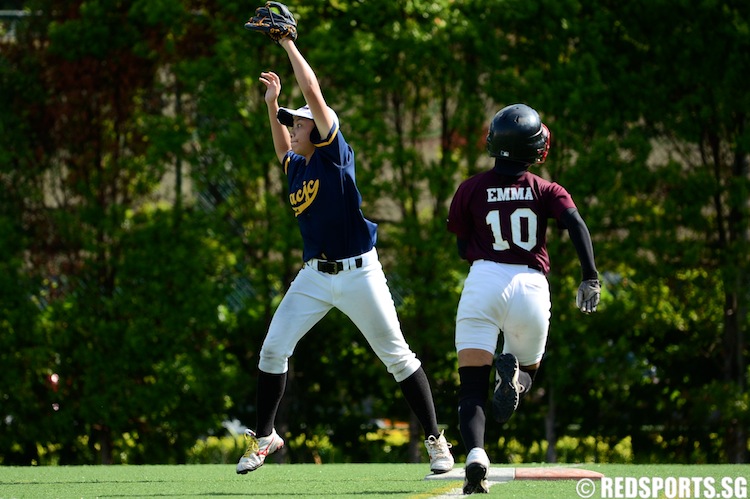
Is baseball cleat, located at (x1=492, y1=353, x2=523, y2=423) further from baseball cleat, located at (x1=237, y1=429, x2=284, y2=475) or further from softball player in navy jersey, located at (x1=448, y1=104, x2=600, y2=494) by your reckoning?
baseball cleat, located at (x1=237, y1=429, x2=284, y2=475)

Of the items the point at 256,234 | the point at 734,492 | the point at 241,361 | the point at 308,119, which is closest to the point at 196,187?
the point at 256,234

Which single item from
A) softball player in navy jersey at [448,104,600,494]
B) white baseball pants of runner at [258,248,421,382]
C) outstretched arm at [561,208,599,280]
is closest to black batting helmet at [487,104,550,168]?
softball player in navy jersey at [448,104,600,494]

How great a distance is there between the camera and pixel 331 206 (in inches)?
282

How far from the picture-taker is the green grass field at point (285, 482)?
6.62 meters

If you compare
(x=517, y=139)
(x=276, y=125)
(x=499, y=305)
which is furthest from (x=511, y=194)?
(x=276, y=125)

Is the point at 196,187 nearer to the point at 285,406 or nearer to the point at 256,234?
the point at 256,234

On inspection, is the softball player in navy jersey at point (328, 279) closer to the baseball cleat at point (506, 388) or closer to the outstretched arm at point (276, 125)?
the outstretched arm at point (276, 125)

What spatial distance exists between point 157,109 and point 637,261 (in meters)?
5.63

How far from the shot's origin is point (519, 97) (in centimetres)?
1320

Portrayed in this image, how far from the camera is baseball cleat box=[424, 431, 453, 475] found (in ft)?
24.1

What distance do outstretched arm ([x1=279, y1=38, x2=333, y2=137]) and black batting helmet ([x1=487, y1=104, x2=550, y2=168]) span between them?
3.28 ft

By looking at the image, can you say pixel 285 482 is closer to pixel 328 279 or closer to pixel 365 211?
pixel 328 279

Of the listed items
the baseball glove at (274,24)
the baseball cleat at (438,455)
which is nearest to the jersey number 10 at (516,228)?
the baseball cleat at (438,455)

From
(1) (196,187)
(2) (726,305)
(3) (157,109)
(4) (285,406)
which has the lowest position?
(4) (285,406)
